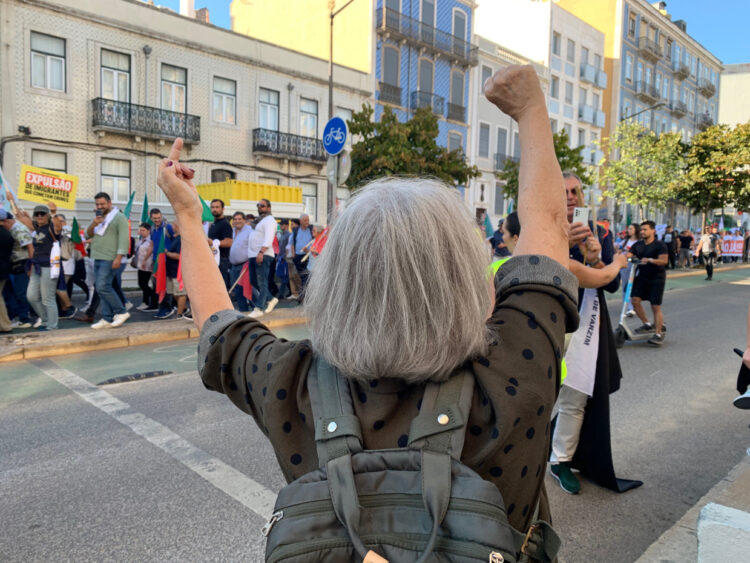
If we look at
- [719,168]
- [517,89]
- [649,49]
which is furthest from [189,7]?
[649,49]

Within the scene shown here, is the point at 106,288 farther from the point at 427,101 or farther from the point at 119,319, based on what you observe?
the point at 427,101

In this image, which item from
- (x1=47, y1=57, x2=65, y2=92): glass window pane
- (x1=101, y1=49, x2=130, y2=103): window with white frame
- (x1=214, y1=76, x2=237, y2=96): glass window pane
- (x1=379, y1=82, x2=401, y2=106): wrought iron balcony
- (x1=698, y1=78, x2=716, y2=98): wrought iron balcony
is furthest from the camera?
(x1=698, y1=78, x2=716, y2=98): wrought iron balcony

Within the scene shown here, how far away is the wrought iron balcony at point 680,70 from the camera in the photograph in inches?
1954

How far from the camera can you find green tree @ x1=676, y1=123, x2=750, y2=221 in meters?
27.2

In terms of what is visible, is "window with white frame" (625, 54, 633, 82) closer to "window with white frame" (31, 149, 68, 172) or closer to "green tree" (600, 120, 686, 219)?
"green tree" (600, 120, 686, 219)

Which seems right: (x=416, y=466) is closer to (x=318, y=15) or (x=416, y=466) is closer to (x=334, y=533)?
(x=334, y=533)

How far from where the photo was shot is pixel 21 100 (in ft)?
56.4

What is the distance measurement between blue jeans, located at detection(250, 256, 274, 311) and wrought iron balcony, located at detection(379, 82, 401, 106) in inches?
747

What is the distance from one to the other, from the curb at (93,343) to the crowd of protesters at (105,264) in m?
0.82

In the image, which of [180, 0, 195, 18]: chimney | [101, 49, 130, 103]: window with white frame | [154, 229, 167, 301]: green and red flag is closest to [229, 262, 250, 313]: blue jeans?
[154, 229, 167, 301]: green and red flag

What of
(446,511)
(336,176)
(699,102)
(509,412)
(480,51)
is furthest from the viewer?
(699,102)

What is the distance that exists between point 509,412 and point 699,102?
66.5 meters

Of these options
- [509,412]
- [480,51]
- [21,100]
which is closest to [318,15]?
[480,51]

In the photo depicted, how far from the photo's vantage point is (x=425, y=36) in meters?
29.2
